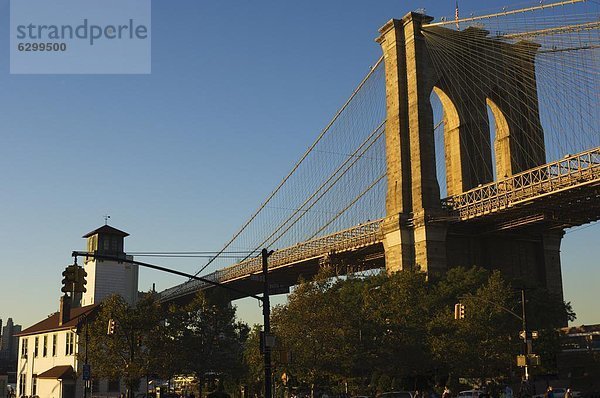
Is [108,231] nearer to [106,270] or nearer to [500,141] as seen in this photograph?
[106,270]

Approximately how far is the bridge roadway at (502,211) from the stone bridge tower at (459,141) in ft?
8.93

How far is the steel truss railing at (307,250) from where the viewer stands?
270 feet

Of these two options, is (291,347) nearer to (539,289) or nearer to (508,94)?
(539,289)

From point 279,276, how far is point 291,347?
184 ft

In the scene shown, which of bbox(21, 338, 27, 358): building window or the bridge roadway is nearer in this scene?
the bridge roadway

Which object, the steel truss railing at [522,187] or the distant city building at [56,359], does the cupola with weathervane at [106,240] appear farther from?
the steel truss railing at [522,187]

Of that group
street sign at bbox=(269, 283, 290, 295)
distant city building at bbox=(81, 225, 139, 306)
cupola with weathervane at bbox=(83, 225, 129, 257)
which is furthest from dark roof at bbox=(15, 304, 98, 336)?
street sign at bbox=(269, 283, 290, 295)

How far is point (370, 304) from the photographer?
2286 inches

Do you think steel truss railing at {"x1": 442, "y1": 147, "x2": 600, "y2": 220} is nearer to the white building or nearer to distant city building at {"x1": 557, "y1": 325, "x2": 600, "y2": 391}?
distant city building at {"x1": 557, "y1": 325, "x2": 600, "y2": 391}

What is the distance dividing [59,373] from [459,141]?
48001mm

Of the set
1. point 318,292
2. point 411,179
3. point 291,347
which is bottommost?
point 291,347

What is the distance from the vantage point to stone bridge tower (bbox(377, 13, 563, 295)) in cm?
7381

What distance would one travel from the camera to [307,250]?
311ft

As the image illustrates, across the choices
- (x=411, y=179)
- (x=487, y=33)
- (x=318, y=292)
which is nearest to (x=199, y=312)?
(x=318, y=292)
